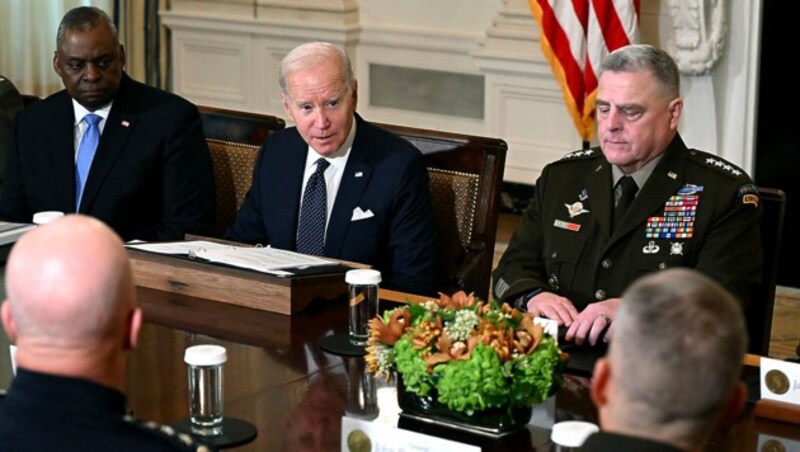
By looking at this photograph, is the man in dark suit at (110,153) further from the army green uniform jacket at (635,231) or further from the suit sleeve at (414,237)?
the army green uniform jacket at (635,231)

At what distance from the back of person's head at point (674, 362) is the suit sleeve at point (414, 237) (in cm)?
222

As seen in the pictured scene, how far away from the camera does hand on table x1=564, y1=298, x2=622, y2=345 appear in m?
3.11

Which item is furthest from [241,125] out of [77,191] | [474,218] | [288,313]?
[288,313]

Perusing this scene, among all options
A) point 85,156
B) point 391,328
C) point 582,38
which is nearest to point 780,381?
point 391,328

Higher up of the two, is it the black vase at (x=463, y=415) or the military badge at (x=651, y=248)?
the military badge at (x=651, y=248)

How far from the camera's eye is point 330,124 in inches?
154

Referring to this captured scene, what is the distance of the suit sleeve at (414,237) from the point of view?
3834 millimetres

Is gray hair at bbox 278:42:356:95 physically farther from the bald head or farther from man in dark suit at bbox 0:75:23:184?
the bald head

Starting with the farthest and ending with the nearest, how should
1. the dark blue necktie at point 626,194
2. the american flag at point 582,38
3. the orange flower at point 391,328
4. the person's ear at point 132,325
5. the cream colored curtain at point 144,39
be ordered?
the cream colored curtain at point 144,39, the american flag at point 582,38, the dark blue necktie at point 626,194, the orange flower at point 391,328, the person's ear at point 132,325

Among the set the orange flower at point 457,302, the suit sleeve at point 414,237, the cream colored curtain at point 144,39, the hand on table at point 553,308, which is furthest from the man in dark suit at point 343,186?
the cream colored curtain at point 144,39

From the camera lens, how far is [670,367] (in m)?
1.56

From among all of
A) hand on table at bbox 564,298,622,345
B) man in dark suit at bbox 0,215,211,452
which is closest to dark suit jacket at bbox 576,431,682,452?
man in dark suit at bbox 0,215,211,452

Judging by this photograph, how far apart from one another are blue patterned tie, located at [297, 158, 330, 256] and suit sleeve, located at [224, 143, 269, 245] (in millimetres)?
148

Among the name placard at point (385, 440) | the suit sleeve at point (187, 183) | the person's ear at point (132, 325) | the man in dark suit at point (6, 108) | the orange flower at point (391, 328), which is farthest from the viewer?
the man in dark suit at point (6, 108)
